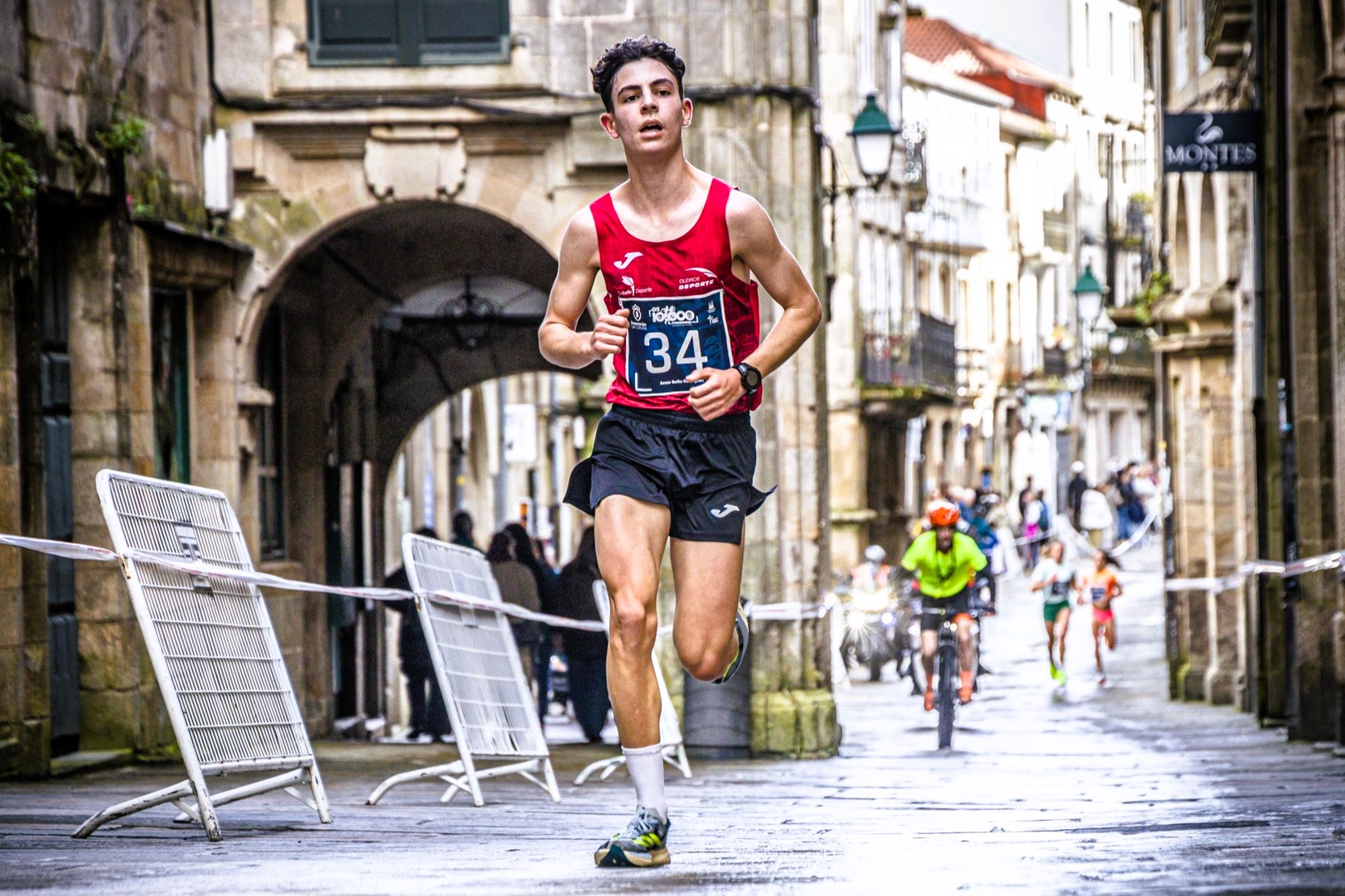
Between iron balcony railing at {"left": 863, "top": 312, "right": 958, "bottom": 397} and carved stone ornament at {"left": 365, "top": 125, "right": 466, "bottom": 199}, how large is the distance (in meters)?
28.3

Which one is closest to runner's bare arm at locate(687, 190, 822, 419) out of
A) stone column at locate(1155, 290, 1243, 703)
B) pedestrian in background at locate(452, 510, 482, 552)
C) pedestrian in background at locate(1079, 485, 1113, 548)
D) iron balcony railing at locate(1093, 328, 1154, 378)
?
pedestrian in background at locate(452, 510, 482, 552)

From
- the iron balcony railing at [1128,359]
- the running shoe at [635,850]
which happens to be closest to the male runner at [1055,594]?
the running shoe at [635,850]

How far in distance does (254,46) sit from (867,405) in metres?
28.8

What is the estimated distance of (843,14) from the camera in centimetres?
4288

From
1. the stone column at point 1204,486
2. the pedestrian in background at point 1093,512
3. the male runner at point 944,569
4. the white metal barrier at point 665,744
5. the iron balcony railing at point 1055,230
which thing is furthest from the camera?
the iron balcony railing at point 1055,230

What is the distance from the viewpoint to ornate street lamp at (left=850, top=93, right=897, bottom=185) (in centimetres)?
1995

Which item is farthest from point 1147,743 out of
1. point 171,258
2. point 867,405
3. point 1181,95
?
point 867,405

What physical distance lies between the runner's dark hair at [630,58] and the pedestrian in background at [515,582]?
12.6 meters

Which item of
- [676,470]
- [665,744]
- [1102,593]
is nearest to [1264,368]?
[665,744]

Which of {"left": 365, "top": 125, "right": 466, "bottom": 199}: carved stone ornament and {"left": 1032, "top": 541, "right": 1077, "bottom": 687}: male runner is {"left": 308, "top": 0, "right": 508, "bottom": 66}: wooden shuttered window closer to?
{"left": 365, "top": 125, "right": 466, "bottom": 199}: carved stone ornament

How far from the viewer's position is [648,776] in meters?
6.71

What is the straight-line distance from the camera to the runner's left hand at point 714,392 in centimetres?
679

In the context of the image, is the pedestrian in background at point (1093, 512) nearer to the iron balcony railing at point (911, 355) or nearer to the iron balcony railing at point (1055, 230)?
the iron balcony railing at point (911, 355)

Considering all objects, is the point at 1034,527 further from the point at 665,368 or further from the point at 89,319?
the point at 665,368
